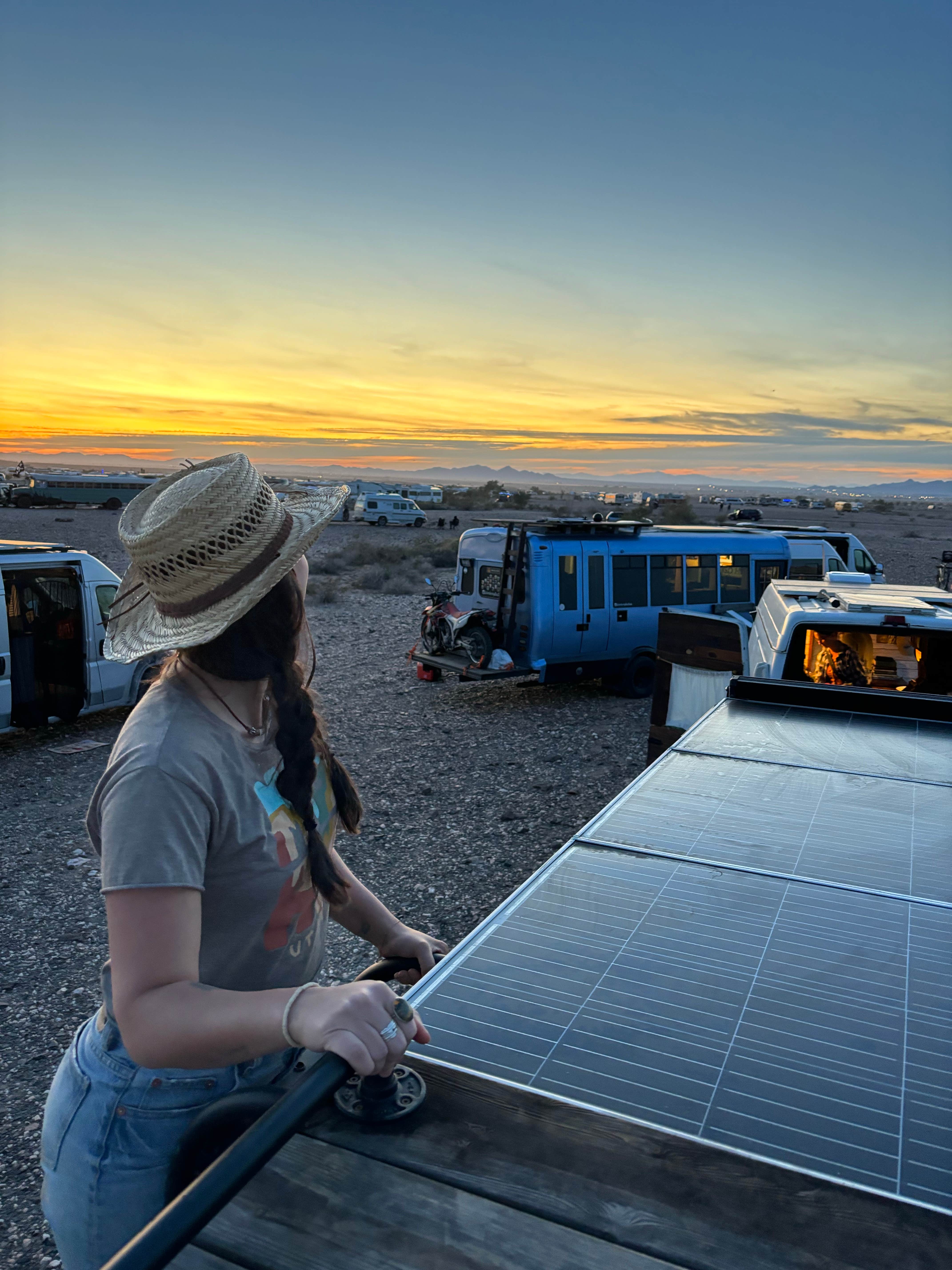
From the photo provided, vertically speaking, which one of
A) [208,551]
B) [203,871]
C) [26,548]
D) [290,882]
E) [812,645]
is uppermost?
[208,551]

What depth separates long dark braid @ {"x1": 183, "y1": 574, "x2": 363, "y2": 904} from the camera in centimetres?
170

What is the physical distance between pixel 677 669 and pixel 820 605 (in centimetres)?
228

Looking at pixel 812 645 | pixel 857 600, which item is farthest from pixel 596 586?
pixel 857 600

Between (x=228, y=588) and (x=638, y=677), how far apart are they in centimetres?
1263

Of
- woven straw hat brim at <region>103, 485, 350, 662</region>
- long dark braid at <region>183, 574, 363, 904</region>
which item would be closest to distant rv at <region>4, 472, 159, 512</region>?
Result: woven straw hat brim at <region>103, 485, 350, 662</region>

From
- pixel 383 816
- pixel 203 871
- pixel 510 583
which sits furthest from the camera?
pixel 510 583

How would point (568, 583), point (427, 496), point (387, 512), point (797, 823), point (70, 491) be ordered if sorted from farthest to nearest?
1. point (427, 496)
2. point (70, 491)
3. point (387, 512)
4. point (568, 583)
5. point (797, 823)

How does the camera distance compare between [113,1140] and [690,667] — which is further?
[690,667]

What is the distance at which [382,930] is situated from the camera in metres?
2.13

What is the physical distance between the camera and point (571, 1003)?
2.03 meters

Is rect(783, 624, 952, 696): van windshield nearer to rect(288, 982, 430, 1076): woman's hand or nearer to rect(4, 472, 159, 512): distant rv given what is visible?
rect(288, 982, 430, 1076): woman's hand

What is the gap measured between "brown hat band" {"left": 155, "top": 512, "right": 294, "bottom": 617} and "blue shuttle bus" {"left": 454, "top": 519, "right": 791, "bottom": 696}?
11071 millimetres

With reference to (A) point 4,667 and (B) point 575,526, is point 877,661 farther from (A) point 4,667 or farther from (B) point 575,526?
(A) point 4,667

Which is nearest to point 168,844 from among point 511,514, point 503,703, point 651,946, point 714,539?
point 651,946
